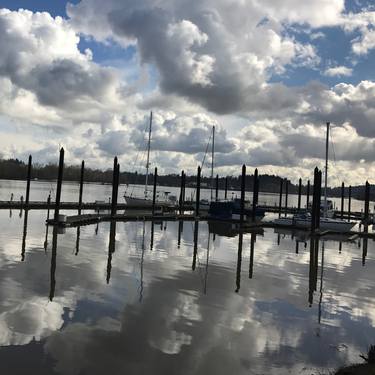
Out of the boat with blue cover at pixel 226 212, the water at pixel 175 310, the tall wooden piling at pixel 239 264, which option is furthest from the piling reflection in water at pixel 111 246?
the boat with blue cover at pixel 226 212

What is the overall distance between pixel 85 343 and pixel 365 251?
3149 cm

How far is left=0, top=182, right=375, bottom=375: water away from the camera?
1180 cm

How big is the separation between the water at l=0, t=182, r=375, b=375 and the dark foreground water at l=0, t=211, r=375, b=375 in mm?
43

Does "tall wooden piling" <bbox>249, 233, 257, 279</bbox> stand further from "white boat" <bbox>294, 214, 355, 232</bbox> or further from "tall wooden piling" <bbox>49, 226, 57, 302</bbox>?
"tall wooden piling" <bbox>49, 226, 57, 302</bbox>

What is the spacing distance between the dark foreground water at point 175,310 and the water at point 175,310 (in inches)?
1.7

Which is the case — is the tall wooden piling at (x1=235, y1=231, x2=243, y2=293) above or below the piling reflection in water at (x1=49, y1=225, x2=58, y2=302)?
below

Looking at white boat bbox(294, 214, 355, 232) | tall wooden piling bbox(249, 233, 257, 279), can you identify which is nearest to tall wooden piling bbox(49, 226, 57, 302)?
tall wooden piling bbox(249, 233, 257, 279)

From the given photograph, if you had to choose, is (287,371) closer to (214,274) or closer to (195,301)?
(195,301)

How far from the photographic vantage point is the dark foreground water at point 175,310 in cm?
1180

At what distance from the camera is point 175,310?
16453mm

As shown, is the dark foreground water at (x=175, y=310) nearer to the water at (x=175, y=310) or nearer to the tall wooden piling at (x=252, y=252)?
the water at (x=175, y=310)

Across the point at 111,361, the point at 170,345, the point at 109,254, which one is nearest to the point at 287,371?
the point at 170,345

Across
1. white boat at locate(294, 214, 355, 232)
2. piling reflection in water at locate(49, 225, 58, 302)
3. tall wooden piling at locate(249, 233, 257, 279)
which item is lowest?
tall wooden piling at locate(249, 233, 257, 279)

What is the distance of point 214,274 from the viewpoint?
2408cm
